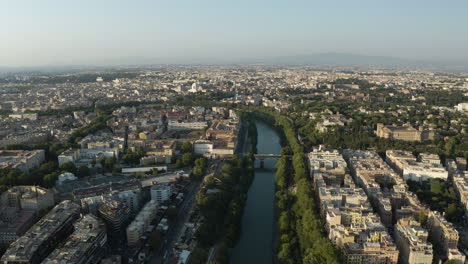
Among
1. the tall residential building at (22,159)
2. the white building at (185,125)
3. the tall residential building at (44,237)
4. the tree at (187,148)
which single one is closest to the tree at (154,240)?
the tall residential building at (44,237)

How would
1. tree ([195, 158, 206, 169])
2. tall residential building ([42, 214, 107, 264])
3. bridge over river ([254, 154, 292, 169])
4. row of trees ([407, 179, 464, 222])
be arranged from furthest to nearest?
bridge over river ([254, 154, 292, 169])
tree ([195, 158, 206, 169])
row of trees ([407, 179, 464, 222])
tall residential building ([42, 214, 107, 264])

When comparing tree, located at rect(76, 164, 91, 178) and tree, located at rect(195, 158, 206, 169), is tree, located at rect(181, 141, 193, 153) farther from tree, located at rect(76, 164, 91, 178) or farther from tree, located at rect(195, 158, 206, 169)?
tree, located at rect(76, 164, 91, 178)

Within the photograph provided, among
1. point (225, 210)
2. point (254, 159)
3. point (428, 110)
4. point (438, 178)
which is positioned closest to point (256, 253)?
point (225, 210)

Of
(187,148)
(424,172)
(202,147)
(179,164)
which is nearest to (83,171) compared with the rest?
(179,164)

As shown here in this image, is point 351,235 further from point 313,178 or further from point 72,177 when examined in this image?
point 72,177

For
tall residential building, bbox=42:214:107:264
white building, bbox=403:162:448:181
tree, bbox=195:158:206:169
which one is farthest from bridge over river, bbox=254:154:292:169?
tall residential building, bbox=42:214:107:264

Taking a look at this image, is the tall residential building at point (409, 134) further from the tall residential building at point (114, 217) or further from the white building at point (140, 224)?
the tall residential building at point (114, 217)
